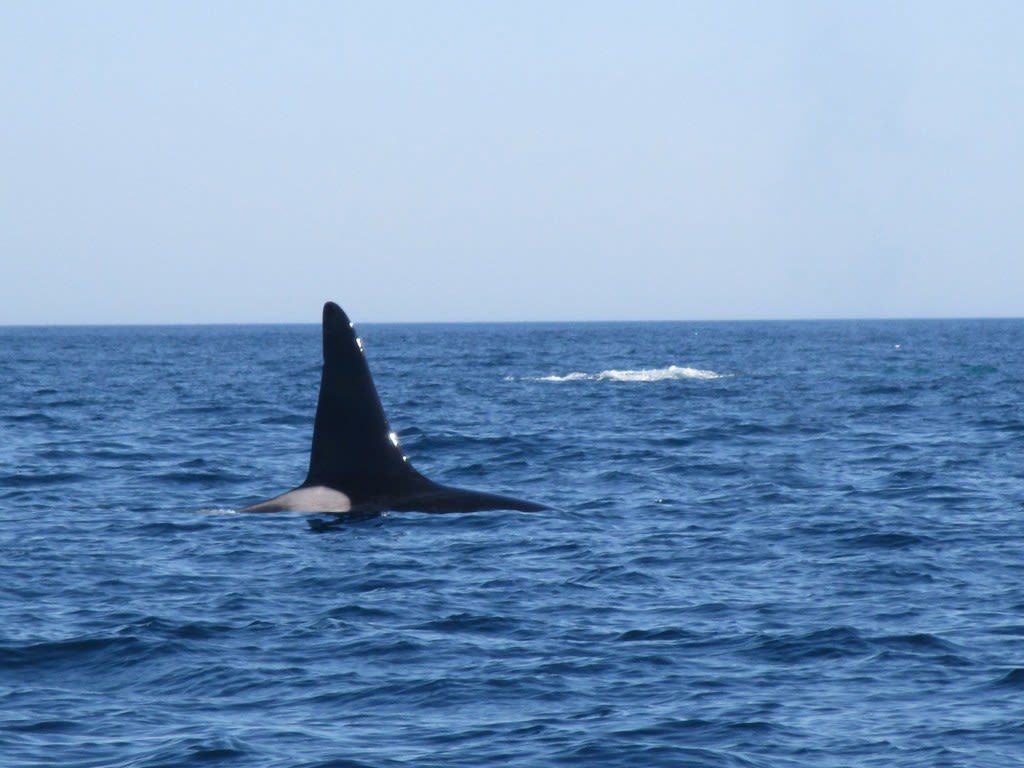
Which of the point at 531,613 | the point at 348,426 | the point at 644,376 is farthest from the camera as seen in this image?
the point at 644,376

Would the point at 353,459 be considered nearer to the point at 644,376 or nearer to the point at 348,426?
the point at 348,426

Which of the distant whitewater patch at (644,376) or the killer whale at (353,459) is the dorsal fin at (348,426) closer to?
the killer whale at (353,459)

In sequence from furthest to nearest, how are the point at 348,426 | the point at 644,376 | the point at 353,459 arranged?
1. the point at 644,376
2. the point at 353,459
3. the point at 348,426

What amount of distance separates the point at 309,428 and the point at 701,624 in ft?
81.7

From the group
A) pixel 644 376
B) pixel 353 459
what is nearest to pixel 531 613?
pixel 353 459

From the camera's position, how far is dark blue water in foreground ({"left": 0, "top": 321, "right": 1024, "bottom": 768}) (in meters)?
10.6

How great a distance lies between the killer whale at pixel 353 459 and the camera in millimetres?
17766

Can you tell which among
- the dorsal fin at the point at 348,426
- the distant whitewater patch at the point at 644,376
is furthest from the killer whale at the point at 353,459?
the distant whitewater patch at the point at 644,376

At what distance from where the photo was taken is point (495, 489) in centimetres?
2464

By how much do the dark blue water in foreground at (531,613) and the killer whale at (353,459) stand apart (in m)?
0.30

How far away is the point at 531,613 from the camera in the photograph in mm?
14250

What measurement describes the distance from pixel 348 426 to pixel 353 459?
0.48m

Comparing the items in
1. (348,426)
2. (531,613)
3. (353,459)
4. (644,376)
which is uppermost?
(348,426)

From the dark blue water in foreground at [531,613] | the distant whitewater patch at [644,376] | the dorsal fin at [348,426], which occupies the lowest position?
the dark blue water in foreground at [531,613]
